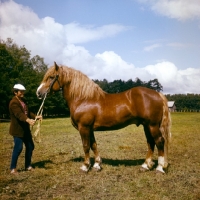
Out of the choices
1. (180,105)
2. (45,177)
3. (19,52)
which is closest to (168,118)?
(45,177)

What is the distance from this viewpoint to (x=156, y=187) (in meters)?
5.16

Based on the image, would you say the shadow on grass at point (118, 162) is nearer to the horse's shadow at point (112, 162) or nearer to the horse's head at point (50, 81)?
the horse's shadow at point (112, 162)

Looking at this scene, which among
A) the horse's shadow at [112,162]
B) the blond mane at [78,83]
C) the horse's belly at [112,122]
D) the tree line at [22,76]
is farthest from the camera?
the tree line at [22,76]

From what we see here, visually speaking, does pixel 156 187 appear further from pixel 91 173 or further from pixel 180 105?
pixel 180 105

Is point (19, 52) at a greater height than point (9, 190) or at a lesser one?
greater

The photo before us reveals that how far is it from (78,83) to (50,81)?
83 centimetres

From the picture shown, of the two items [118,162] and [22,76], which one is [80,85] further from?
[22,76]

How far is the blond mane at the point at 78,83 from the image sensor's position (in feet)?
21.3

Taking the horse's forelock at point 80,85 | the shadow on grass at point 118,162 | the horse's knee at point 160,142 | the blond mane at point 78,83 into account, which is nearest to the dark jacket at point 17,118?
the blond mane at point 78,83

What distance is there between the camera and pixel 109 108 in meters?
6.22

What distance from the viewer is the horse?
6090 millimetres

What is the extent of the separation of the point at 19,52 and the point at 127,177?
4863 centimetres

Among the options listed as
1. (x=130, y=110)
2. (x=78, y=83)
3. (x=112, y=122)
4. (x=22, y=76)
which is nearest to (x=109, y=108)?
(x=112, y=122)

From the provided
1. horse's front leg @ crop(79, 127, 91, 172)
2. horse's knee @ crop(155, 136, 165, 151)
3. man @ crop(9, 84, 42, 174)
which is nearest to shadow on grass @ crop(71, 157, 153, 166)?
horse's front leg @ crop(79, 127, 91, 172)
